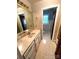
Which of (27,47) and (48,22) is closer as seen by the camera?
(27,47)

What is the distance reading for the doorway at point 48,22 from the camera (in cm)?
571

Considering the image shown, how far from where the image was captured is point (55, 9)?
17.7 ft

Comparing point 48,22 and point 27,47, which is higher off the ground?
point 48,22

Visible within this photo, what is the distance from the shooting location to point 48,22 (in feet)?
19.2

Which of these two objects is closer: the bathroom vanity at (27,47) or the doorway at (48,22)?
the bathroom vanity at (27,47)

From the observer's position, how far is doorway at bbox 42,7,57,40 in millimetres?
5707

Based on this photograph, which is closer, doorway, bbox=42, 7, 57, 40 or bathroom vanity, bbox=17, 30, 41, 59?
bathroom vanity, bbox=17, 30, 41, 59
